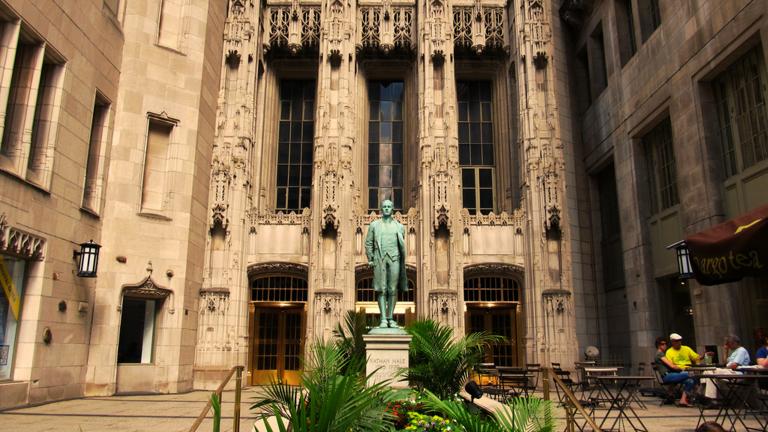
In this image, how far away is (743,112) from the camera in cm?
1391

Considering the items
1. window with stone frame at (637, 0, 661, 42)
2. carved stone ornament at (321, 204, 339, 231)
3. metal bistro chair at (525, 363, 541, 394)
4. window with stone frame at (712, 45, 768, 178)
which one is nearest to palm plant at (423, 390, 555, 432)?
metal bistro chair at (525, 363, 541, 394)

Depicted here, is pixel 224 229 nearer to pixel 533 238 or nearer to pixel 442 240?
pixel 442 240

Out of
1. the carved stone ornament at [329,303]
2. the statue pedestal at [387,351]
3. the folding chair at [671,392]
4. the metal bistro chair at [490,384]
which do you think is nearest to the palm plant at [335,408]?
the statue pedestal at [387,351]

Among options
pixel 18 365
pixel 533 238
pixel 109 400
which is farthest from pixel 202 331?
pixel 533 238

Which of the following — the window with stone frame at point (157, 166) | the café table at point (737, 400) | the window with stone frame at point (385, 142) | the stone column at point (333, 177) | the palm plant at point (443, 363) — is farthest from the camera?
the window with stone frame at point (385, 142)

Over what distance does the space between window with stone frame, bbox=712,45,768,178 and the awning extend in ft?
22.2

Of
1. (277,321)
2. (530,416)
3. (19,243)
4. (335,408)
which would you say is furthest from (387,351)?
(277,321)

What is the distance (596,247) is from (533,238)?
2.84m

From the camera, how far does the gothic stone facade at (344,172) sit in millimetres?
14109

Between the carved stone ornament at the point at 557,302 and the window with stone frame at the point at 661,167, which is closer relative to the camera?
the window with stone frame at the point at 661,167

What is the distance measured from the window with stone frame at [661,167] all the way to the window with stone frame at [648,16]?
3.13 meters

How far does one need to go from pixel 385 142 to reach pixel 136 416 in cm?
1574

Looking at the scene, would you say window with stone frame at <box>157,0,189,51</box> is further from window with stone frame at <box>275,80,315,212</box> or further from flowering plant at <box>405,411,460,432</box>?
flowering plant at <box>405,411,460,432</box>

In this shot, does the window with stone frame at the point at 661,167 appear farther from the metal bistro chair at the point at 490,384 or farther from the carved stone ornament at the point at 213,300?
the carved stone ornament at the point at 213,300
